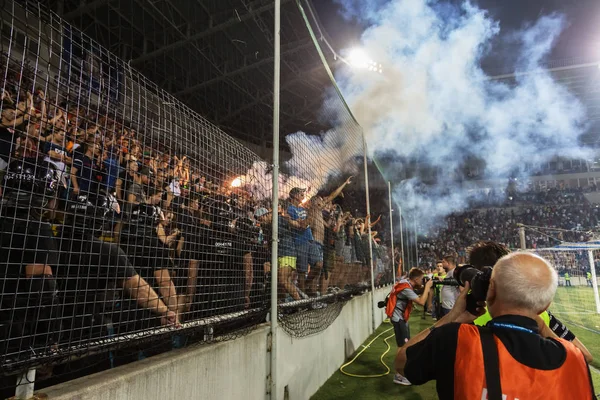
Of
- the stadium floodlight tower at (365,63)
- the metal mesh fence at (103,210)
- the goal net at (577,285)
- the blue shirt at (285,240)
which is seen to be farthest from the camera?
the stadium floodlight tower at (365,63)

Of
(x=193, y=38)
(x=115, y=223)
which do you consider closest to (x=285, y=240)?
(x=115, y=223)

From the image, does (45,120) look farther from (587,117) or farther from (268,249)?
(587,117)

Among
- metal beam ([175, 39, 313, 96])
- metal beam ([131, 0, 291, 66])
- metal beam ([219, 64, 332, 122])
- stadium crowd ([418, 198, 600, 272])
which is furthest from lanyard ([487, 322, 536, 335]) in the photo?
stadium crowd ([418, 198, 600, 272])

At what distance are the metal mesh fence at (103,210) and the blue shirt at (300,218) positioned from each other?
119cm

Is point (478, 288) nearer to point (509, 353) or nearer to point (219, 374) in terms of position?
point (509, 353)

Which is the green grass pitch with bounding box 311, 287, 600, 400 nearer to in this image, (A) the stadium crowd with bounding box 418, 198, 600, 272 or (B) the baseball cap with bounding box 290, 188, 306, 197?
(B) the baseball cap with bounding box 290, 188, 306, 197

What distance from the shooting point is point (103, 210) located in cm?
232

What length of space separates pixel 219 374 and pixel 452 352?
67.4 inches

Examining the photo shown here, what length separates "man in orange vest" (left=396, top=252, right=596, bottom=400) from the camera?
4.98ft

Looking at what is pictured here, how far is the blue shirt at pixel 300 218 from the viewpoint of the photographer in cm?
471

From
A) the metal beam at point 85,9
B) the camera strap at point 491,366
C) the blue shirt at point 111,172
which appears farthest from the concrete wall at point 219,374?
the metal beam at point 85,9

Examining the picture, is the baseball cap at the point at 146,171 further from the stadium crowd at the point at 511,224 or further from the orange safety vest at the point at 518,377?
the stadium crowd at the point at 511,224

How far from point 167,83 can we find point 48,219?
1675 cm

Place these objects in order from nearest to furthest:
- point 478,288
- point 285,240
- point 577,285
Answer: point 478,288
point 285,240
point 577,285
